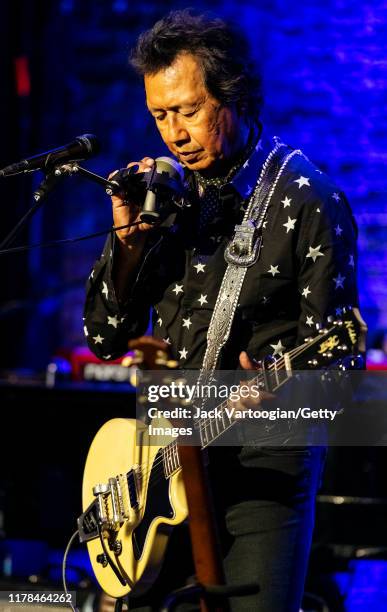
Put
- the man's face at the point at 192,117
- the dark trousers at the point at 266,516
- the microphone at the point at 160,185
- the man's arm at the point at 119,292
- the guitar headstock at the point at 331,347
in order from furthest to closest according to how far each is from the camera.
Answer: the man's arm at the point at 119,292 < the man's face at the point at 192,117 < the microphone at the point at 160,185 < the dark trousers at the point at 266,516 < the guitar headstock at the point at 331,347

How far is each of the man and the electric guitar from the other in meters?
0.11

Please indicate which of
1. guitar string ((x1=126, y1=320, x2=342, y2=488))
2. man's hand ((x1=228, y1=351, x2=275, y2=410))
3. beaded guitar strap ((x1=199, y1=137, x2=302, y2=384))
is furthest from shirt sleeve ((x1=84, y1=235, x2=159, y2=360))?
man's hand ((x1=228, y1=351, x2=275, y2=410))

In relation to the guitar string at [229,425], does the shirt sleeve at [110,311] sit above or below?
above

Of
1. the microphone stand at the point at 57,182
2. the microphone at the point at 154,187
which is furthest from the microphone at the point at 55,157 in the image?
the microphone at the point at 154,187

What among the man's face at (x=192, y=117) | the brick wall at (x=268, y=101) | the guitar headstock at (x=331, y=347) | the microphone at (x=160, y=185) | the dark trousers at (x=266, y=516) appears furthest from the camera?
the brick wall at (x=268, y=101)

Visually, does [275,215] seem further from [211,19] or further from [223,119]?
[211,19]

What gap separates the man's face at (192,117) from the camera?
102 inches

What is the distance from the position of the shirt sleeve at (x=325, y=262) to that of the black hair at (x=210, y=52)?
40cm

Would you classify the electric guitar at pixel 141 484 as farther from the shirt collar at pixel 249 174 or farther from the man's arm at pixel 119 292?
the shirt collar at pixel 249 174

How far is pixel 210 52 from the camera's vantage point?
260 cm

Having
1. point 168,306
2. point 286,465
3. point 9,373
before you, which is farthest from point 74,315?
point 286,465

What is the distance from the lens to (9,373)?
521 cm

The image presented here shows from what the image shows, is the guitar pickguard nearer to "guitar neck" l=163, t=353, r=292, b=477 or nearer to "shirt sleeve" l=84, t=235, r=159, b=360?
"guitar neck" l=163, t=353, r=292, b=477

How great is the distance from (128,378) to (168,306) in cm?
240
